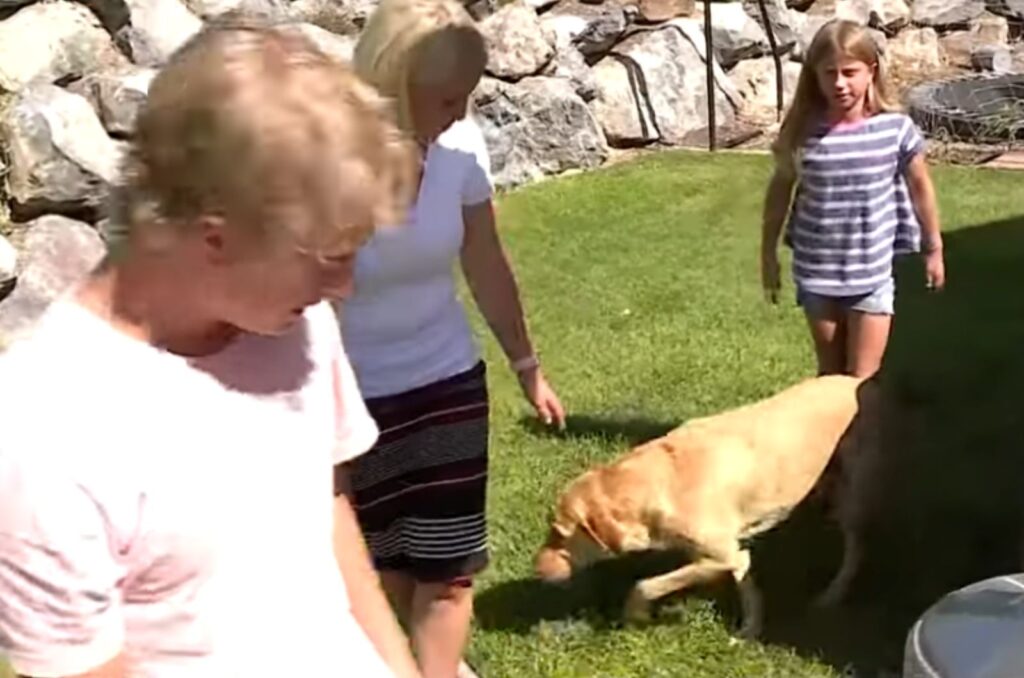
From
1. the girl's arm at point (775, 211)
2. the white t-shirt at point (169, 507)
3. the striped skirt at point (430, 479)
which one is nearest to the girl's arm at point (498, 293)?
the striped skirt at point (430, 479)

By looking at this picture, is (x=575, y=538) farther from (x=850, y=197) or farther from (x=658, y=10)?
(x=658, y=10)

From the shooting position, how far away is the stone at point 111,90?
711 cm

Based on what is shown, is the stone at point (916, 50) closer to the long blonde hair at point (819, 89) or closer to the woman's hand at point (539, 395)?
the long blonde hair at point (819, 89)

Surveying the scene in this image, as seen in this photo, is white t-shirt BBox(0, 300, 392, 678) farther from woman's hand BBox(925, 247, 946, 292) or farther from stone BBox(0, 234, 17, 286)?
stone BBox(0, 234, 17, 286)

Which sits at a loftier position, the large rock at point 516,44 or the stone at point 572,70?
the large rock at point 516,44

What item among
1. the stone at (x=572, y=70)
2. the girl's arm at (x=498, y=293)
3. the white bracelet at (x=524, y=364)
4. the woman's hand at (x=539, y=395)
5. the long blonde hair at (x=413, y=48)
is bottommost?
the stone at (x=572, y=70)

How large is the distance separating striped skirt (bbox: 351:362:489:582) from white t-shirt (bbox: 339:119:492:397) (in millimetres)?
45

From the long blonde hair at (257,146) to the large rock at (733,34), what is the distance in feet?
28.9

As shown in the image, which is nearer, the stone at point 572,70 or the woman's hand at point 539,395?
the woman's hand at point 539,395

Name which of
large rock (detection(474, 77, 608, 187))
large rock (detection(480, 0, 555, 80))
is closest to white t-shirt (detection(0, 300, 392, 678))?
large rock (detection(474, 77, 608, 187))

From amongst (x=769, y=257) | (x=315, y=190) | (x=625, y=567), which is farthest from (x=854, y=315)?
(x=315, y=190)

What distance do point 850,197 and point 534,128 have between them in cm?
Result: 428

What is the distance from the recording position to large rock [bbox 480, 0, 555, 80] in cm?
905

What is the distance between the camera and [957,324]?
6551mm
